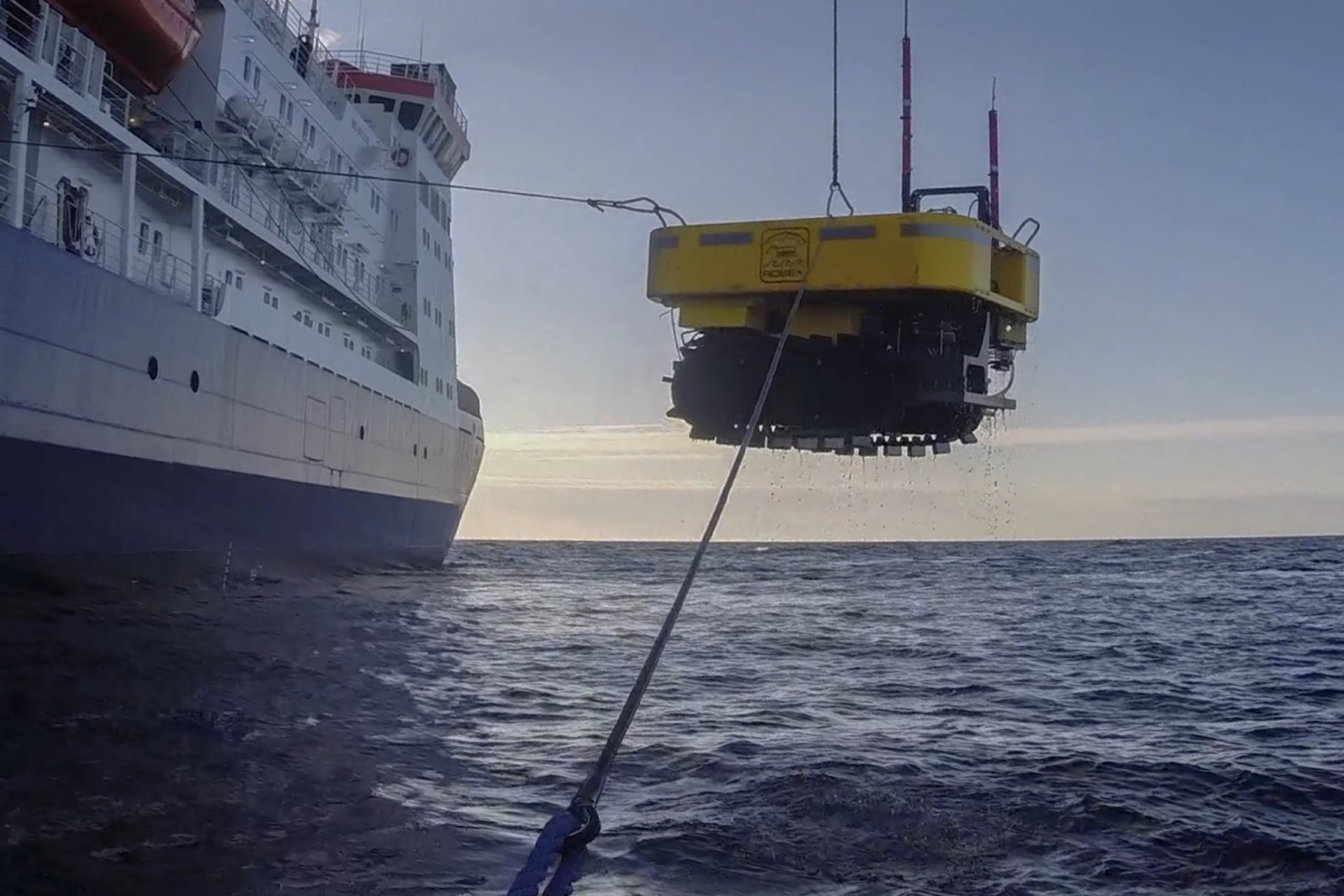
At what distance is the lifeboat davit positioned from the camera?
47.5 ft

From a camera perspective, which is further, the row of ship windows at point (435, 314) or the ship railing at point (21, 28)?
the row of ship windows at point (435, 314)

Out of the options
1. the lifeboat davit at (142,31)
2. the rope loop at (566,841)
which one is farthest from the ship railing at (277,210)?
the rope loop at (566,841)

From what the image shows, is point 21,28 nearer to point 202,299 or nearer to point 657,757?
point 202,299

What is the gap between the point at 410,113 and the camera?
97.5 ft

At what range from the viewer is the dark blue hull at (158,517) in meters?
12.2

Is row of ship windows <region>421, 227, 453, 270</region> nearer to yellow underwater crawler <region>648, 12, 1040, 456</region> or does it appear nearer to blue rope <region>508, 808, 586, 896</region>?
yellow underwater crawler <region>648, 12, 1040, 456</region>

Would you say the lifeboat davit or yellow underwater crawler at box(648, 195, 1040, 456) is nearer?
yellow underwater crawler at box(648, 195, 1040, 456)

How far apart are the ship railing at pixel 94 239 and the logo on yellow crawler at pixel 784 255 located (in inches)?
351

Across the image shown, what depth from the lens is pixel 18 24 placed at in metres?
14.0

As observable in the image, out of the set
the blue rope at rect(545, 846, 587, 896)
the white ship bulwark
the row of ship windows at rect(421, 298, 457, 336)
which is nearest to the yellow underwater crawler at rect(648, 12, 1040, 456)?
the white ship bulwark

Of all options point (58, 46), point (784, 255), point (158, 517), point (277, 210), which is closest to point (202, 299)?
point (158, 517)

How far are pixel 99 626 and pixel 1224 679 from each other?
472 inches

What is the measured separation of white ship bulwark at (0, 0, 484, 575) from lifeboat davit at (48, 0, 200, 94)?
0.04m

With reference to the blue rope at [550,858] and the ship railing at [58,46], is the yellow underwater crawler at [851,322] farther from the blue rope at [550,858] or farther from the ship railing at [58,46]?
the ship railing at [58,46]
